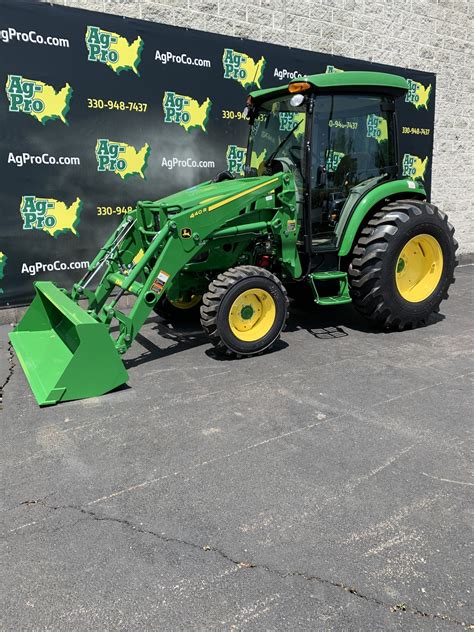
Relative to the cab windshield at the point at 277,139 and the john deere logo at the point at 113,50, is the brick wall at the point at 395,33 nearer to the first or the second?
the john deere logo at the point at 113,50

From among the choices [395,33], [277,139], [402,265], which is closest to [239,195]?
[277,139]

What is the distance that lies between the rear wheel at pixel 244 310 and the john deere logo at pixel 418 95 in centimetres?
650

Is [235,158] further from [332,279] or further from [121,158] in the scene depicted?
[332,279]

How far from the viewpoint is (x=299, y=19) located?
8.16 meters

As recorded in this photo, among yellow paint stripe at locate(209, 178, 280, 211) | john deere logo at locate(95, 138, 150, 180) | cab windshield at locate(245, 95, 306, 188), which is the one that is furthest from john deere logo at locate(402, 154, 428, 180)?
yellow paint stripe at locate(209, 178, 280, 211)

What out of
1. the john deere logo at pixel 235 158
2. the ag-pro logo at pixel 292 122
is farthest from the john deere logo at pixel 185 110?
the ag-pro logo at pixel 292 122

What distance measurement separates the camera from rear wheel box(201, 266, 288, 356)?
4926mm

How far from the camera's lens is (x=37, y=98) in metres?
6.27

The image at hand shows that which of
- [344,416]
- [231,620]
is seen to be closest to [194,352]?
[344,416]

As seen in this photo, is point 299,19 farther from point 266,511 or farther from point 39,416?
point 266,511

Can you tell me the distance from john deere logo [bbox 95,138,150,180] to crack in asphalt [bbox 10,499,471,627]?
5.00m

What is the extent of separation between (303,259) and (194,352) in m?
1.57

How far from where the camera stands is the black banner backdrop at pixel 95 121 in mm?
6207

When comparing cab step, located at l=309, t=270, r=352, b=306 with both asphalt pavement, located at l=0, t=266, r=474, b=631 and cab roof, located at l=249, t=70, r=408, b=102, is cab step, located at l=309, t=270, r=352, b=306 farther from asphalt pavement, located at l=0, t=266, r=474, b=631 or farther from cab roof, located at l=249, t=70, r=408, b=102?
cab roof, located at l=249, t=70, r=408, b=102
